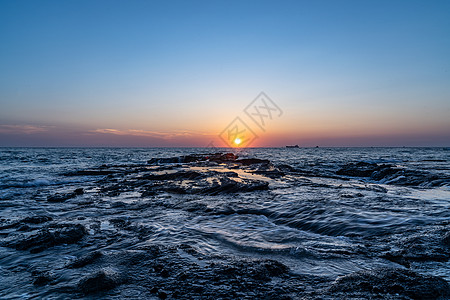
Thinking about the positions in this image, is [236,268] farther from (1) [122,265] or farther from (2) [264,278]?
(1) [122,265]

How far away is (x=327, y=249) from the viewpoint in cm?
459

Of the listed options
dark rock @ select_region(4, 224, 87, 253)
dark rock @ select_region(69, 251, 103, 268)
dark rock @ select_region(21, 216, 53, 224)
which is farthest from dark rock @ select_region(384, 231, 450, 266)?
dark rock @ select_region(21, 216, 53, 224)

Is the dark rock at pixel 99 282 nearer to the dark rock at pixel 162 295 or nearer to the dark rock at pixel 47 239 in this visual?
the dark rock at pixel 162 295

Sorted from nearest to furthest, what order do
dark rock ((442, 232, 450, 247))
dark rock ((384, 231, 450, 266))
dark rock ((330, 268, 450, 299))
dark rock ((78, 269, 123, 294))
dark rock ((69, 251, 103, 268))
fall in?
1. dark rock ((330, 268, 450, 299))
2. dark rock ((78, 269, 123, 294))
3. dark rock ((384, 231, 450, 266))
4. dark rock ((69, 251, 103, 268))
5. dark rock ((442, 232, 450, 247))

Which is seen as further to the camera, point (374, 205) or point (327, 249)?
point (374, 205)

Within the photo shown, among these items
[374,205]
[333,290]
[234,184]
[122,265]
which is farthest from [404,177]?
[122,265]

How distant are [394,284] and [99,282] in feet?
12.6

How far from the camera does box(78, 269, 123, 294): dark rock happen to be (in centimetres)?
327

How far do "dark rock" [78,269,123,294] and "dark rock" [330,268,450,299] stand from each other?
2.88 meters

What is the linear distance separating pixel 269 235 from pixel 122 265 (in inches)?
123

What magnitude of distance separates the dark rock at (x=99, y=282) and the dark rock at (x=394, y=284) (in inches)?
113

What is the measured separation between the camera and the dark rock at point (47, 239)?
4958 mm

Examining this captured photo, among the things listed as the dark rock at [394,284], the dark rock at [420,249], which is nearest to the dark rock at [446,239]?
the dark rock at [420,249]

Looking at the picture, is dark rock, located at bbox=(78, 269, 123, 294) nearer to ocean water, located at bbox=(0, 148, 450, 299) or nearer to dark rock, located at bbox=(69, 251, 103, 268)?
ocean water, located at bbox=(0, 148, 450, 299)
